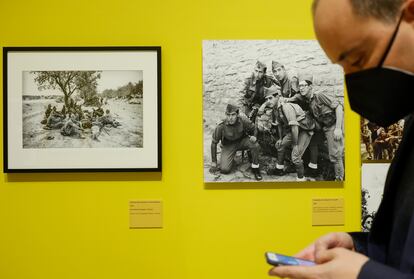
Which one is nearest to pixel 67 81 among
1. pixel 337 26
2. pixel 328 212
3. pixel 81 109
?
pixel 81 109

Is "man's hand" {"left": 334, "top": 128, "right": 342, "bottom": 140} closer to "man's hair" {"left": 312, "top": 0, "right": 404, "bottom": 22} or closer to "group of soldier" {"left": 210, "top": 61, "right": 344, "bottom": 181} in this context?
"group of soldier" {"left": 210, "top": 61, "right": 344, "bottom": 181}

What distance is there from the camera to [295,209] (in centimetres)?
195

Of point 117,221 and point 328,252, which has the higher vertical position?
point 328,252

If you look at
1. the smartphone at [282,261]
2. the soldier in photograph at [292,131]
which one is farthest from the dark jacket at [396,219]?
the soldier in photograph at [292,131]

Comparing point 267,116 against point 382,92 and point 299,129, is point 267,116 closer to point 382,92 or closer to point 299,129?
point 299,129

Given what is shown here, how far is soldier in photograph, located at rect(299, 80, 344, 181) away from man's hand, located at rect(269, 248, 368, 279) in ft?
3.79

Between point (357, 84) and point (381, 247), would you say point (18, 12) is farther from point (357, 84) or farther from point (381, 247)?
point (381, 247)

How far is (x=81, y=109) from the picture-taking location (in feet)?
6.29

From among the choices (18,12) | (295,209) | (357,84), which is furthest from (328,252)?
(18,12)

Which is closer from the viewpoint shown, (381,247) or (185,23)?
(381,247)

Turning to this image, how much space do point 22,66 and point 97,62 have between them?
1.06 ft

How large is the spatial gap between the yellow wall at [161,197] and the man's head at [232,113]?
130 millimetres

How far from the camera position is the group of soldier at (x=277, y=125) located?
1.92 m

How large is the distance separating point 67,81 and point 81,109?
136 mm
